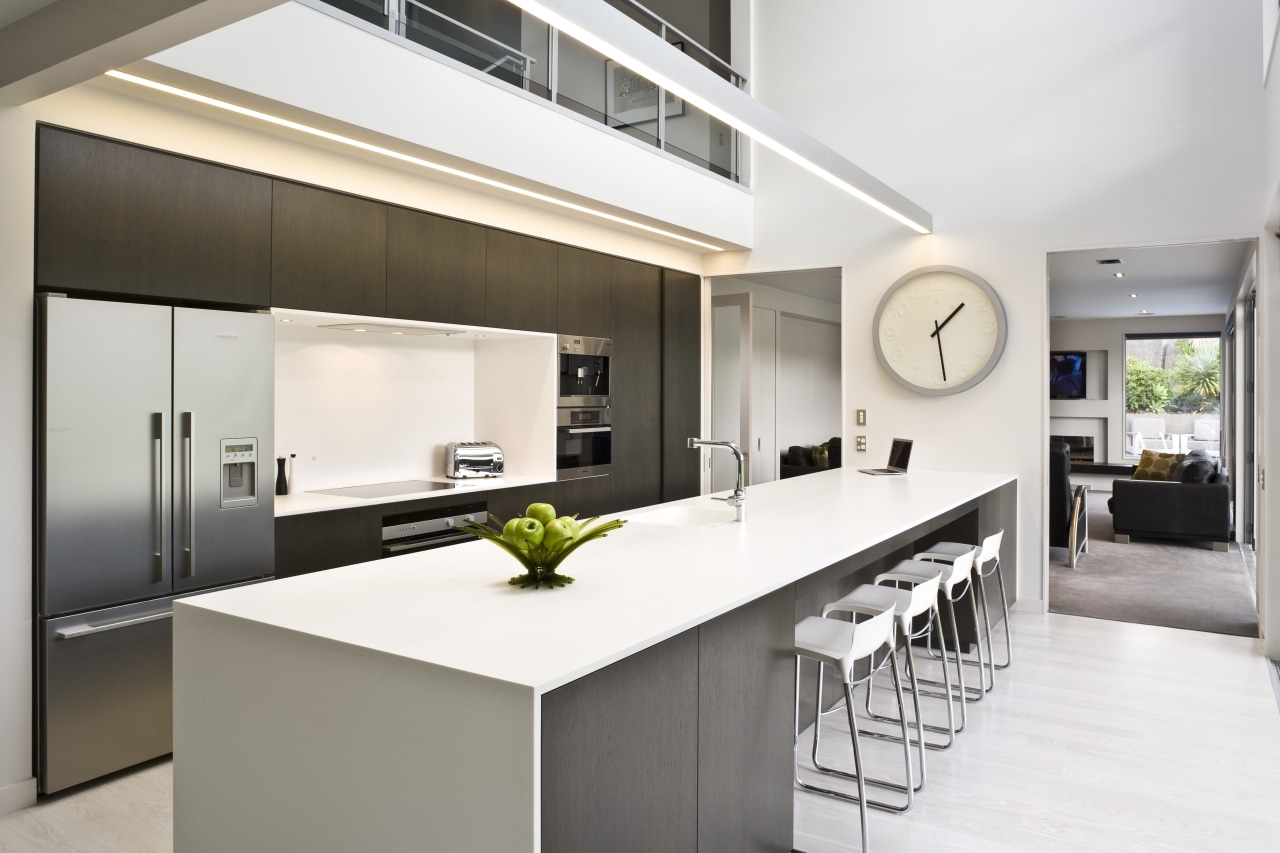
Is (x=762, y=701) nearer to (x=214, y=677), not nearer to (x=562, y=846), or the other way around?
(x=562, y=846)

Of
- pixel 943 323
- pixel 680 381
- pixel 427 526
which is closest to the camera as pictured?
pixel 427 526

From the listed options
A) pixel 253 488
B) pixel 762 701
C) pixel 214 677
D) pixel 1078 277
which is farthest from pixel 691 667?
pixel 1078 277

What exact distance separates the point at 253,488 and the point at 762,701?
86.9 inches

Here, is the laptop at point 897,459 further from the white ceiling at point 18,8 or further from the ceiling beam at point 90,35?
the white ceiling at point 18,8

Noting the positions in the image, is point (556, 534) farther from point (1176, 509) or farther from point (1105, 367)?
point (1105, 367)

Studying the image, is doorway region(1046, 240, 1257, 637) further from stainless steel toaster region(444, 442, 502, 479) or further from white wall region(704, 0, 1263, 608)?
stainless steel toaster region(444, 442, 502, 479)

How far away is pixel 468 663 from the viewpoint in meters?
1.51

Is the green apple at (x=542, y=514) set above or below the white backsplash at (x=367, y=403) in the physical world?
below

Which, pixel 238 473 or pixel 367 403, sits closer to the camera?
pixel 238 473

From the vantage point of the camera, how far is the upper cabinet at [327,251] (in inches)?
141

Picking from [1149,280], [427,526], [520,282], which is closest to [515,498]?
[427,526]

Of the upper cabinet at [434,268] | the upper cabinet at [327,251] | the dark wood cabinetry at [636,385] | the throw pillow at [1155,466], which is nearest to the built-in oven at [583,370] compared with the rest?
the dark wood cabinetry at [636,385]

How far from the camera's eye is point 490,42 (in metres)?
4.11

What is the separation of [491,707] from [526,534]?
0.67 metres
